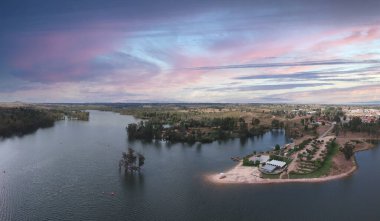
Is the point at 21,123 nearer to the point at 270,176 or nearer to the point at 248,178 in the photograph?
the point at 248,178

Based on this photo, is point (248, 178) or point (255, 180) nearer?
point (255, 180)

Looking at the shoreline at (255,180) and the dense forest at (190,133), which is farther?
the dense forest at (190,133)

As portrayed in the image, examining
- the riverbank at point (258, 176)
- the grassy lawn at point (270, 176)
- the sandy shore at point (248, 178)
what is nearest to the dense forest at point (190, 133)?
the riverbank at point (258, 176)

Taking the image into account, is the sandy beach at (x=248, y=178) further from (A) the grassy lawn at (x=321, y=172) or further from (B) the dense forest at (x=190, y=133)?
(B) the dense forest at (x=190, y=133)

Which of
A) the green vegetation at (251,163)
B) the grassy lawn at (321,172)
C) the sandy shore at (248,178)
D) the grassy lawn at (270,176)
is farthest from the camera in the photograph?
the green vegetation at (251,163)

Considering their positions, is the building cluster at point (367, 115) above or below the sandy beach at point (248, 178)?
above

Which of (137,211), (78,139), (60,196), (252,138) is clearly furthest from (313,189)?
(78,139)

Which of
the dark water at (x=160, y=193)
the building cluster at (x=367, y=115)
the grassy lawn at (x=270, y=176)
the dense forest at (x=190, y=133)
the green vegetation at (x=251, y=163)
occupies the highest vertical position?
the building cluster at (x=367, y=115)

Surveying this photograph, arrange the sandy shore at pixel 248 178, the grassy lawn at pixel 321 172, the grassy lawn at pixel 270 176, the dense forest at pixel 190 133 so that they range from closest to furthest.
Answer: the sandy shore at pixel 248 178
the grassy lawn at pixel 270 176
the grassy lawn at pixel 321 172
the dense forest at pixel 190 133

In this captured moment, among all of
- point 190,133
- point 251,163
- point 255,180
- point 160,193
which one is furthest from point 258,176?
point 190,133
